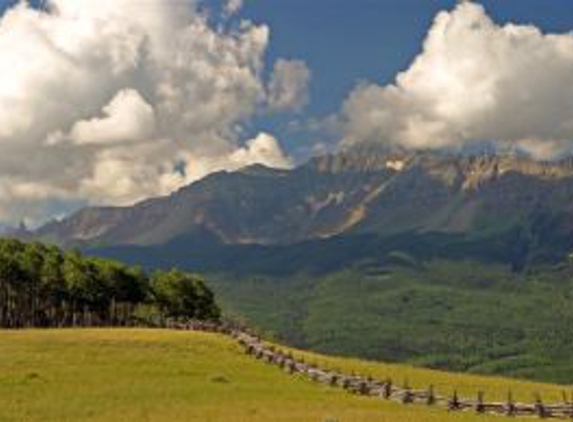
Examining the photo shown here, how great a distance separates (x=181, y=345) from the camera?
105 m

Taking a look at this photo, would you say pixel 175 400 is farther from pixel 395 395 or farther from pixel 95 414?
pixel 395 395


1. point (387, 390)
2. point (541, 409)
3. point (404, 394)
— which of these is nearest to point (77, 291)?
point (387, 390)

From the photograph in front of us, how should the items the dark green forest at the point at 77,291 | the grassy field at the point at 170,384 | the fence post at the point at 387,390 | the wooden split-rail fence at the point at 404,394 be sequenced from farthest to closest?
the dark green forest at the point at 77,291 → the fence post at the point at 387,390 → the wooden split-rail fence at the point at 404,394 → the grassy field at the point at 170,384

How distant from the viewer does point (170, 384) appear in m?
72.6

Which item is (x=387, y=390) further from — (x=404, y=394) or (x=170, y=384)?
(x=170, y=384)

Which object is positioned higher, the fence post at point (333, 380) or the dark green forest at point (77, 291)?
the dark green forest at point (77, 291)

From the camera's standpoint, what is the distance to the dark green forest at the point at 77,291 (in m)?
163

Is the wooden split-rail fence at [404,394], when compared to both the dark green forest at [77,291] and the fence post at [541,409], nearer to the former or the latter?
the fence post at [541,409]

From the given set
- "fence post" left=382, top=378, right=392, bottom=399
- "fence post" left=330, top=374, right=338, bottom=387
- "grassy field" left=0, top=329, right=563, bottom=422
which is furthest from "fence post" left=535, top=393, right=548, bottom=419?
"fence post" left=330, top=374, right=338, bottom=387

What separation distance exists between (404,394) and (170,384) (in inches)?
691

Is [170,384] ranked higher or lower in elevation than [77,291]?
lower

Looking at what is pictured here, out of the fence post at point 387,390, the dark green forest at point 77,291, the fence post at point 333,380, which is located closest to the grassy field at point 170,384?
the fence post at point 333,380

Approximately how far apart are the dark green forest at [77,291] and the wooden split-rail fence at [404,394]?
64.0 metres

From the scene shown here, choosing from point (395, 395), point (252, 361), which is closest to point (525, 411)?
point (395, 395)
